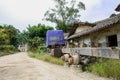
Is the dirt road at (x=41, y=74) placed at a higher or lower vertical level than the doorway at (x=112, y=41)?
lower

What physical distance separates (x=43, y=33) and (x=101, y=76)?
55273mm

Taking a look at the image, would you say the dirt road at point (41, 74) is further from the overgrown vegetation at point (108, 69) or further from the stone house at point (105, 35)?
the stone house at point (105, 35)

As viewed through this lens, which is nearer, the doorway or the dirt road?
the dirt road

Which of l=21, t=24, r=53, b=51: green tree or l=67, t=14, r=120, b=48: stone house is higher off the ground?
l=21, t=24, r=53, b=51: green tree

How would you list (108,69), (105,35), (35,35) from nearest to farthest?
(108,69) < (105,35) < (35,35)

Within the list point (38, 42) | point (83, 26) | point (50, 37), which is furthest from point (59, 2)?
point (83, 26)

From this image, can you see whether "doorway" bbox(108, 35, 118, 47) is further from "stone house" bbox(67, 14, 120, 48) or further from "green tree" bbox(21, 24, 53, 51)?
"green tree" bbox(21, 24, 53, 51)

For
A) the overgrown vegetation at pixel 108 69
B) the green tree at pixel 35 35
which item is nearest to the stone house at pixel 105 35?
the overgrown vegetation at pixel 108 69

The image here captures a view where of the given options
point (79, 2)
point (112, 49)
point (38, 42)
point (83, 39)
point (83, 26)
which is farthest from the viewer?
point (38, 42)

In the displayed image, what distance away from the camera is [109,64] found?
14.2 meters

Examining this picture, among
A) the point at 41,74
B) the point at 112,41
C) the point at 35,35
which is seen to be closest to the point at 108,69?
the point at 41,74

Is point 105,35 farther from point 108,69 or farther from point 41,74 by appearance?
point 41,74

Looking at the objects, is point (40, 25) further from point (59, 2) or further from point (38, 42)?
point (59, 2)

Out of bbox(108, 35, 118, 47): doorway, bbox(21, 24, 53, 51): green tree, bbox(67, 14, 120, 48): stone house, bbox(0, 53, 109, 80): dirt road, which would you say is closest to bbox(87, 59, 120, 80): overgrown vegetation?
bbox(0, 53, 109, 80): dirt road
